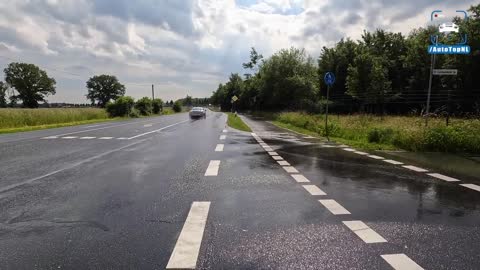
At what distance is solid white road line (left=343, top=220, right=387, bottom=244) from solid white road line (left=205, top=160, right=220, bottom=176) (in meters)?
3.92

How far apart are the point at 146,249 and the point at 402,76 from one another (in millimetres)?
54914

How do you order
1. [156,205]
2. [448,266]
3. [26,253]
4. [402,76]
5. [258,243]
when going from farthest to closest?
[402,76]
[156,205]
[258,243]
[26,253]
[448,266]

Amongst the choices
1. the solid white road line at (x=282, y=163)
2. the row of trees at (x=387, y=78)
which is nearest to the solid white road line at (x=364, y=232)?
the solid white road line at (x=282, y=163)

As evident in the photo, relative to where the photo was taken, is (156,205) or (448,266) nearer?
(448,266)

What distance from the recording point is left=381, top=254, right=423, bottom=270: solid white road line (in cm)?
331

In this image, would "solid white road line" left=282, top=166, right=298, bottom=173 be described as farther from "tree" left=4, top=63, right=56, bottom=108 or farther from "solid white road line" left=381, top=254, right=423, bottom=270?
"tree" left=4, top=63, right=56, bottom=108

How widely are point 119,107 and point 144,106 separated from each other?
9751 mm

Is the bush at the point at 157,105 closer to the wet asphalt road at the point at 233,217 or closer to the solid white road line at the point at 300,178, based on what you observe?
the wet asphalt road at the point at 233,217

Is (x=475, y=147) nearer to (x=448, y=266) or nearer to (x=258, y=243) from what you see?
(x=448, y=266)

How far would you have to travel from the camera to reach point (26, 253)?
3.57 metres

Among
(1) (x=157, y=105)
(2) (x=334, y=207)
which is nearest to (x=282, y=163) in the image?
(2) (x=334, y=207)

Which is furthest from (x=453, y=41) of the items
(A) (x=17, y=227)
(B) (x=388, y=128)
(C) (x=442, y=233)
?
(A) (x=17, y=227)

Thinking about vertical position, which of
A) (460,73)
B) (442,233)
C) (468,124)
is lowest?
(442,233)

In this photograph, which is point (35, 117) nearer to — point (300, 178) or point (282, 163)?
point (282, 163)
